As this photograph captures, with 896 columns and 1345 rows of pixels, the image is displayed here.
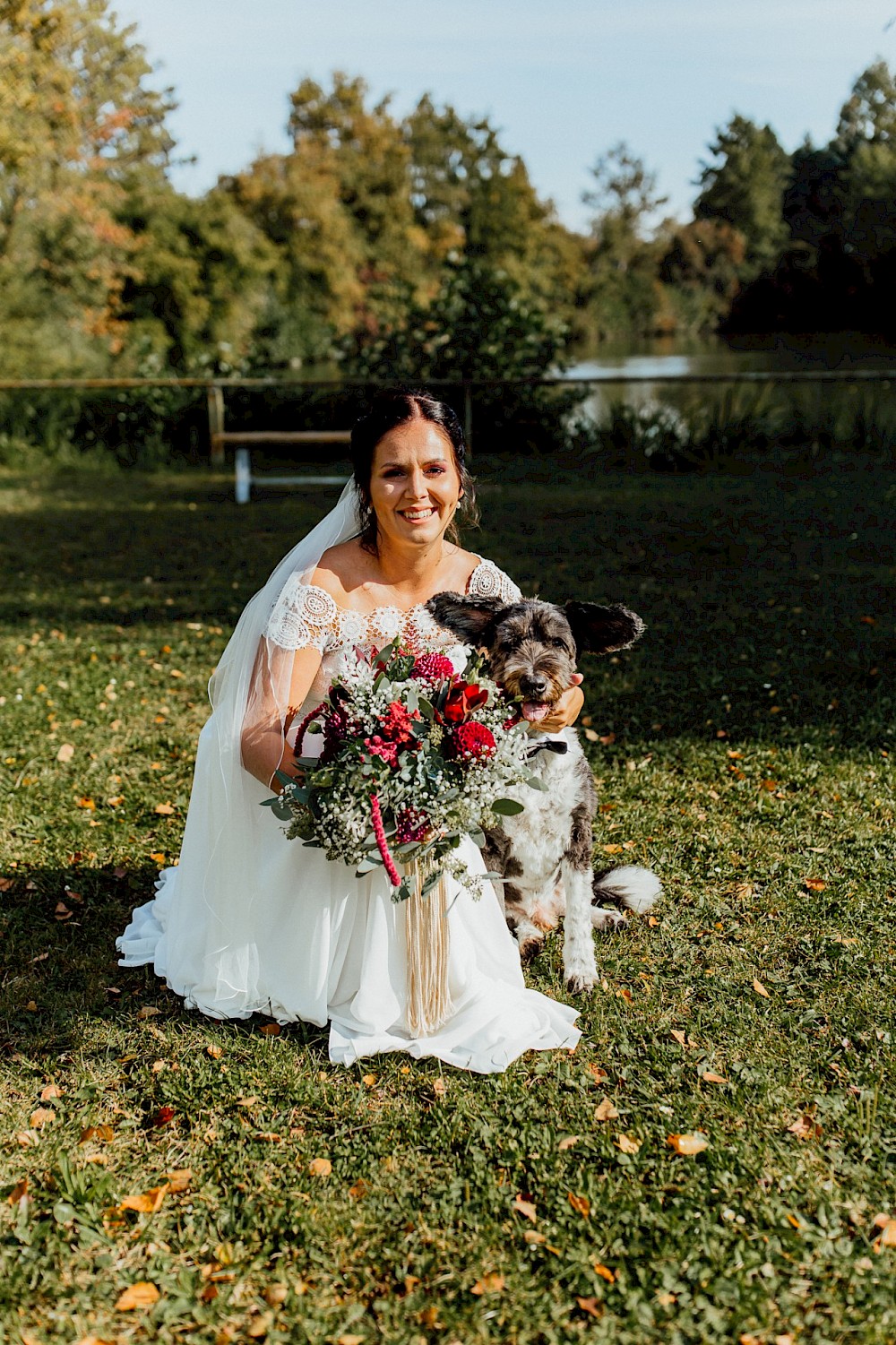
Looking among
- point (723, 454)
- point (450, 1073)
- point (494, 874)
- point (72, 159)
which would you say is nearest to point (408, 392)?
point (494, 874)

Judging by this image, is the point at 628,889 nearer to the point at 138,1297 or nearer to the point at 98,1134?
the point at 98,1134

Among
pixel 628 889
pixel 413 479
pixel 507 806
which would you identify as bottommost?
pixel 628 889

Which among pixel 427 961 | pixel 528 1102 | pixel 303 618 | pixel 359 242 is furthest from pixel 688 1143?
pixel 359 242

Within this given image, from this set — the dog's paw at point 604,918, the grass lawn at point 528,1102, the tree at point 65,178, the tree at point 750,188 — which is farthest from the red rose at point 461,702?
the tree at point 750,188

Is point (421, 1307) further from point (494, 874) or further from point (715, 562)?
point (715, 562)

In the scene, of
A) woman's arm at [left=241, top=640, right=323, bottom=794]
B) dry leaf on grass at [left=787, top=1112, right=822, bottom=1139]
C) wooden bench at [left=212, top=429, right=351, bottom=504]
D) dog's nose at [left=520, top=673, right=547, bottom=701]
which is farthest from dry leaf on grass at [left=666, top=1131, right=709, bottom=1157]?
wooden bench at [left=212, top=429, right=351, bottom=504]

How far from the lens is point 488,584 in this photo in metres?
3.99

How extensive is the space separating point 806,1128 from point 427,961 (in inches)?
48.8

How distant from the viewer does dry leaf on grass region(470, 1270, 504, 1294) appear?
2643 millimetres

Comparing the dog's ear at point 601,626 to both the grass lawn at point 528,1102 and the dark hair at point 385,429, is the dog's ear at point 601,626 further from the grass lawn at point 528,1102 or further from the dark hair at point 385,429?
the grass lawn at point 528,1102

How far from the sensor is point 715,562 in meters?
10.4

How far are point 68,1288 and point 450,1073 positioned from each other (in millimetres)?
1270

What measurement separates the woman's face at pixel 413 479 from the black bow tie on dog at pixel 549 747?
0.79m

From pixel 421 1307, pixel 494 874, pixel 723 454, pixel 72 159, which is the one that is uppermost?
pixel 72 159
